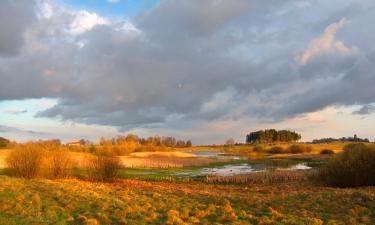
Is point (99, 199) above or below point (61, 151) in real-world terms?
below

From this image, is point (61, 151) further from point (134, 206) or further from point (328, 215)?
point (328, 215)

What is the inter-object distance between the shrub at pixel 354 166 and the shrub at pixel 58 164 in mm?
21025

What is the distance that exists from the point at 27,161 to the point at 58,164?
244 centimetres

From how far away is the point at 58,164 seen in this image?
35219 millimetres

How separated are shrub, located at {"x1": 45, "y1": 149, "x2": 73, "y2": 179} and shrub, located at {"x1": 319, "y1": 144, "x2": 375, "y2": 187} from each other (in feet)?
69.0

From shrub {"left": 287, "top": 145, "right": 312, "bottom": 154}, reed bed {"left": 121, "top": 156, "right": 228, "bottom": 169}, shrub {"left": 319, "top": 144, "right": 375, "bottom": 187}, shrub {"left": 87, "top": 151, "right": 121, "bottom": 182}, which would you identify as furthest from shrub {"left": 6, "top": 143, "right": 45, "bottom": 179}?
shrub {"left": 287, "top": 145, "right": 312, "bottom": 154}

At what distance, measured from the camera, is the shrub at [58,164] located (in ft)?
114

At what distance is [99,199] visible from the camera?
747 inches

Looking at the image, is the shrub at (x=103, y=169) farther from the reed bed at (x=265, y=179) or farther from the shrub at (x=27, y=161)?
the reed bed at (x=265, y=179)

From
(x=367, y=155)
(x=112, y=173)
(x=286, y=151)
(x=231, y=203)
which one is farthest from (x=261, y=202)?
(x=286, y=151)

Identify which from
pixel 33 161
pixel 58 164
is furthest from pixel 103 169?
pixel 33 161

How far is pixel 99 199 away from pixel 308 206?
909cm

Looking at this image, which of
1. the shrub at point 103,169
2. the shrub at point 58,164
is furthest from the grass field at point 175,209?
the shrub at point 103,169

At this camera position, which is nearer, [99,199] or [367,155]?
[99,199]
